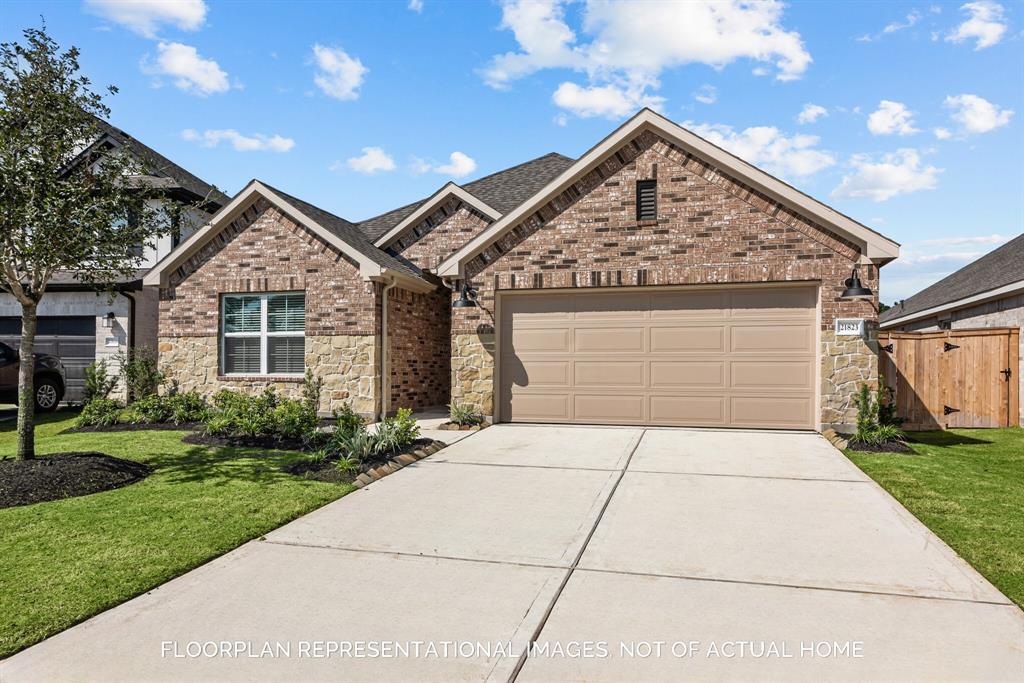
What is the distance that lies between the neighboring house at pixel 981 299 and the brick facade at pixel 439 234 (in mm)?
12015

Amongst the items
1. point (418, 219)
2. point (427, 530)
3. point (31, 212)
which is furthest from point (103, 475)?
point (418, 219)

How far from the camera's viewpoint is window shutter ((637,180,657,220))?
11125 mm

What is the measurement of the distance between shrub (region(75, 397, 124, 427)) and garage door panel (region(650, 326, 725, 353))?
10.4 metres

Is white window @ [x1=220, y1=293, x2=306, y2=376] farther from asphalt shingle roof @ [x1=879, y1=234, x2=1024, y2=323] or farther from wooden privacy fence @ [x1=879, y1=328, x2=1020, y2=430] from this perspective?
asphalt shingle roof @ [x1=879, y1=234, x2=1024, y2=323]

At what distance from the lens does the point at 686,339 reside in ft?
36.4

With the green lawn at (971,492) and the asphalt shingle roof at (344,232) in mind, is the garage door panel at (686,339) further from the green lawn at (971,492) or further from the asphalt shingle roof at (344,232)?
the asphalt shingle roof at (344,232)

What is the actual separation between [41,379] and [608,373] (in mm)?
13009

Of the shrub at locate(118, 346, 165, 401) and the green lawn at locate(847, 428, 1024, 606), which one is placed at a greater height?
the shrub at locate(118, 346, 165, 401)

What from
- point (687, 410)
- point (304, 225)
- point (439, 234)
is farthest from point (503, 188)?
point (687, 410)

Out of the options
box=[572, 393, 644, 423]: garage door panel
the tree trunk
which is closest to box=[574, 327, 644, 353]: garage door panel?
box=[572, 393, 644, 423]: garage door panel

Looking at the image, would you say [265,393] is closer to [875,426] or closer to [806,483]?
[806,483]

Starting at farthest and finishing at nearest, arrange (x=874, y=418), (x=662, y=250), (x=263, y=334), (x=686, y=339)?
(x=263, y=334) → (x=686, y=339) → (x=662, y=250) → (x=874, y=418)

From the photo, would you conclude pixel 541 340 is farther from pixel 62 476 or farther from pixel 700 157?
pixel 62 476

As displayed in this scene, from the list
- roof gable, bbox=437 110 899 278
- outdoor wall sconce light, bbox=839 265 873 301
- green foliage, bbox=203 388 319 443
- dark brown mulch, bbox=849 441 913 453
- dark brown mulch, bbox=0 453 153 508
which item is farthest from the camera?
roof gable, bbox=437 110 899 278
